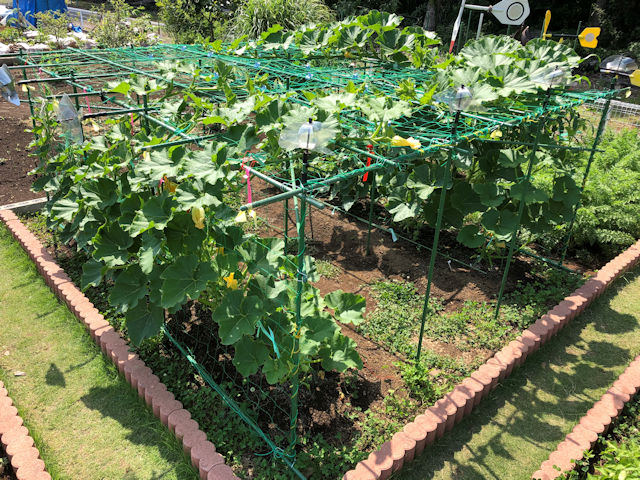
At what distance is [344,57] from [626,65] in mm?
2525

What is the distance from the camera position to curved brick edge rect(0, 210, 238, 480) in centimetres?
260

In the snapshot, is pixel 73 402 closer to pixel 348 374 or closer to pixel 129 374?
pixel 129 374

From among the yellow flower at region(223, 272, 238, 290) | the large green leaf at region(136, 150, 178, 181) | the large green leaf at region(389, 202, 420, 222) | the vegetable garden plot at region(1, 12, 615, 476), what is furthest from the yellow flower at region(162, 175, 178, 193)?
the large green leaf at region(389, 202, 420, 222)

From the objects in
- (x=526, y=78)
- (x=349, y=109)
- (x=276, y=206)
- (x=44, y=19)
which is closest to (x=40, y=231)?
(x=276, y=206)

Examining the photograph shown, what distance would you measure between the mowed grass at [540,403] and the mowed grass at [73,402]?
144 centimetres

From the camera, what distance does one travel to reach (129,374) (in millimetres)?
3188

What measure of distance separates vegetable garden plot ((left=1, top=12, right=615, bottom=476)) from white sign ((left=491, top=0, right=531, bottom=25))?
0.64 metres

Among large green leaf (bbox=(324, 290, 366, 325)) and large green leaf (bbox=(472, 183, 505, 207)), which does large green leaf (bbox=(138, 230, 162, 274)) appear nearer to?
large green leaf (bbox=(324, 290, 366, 325))

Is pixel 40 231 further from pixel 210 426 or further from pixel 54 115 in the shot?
pixel 210 426

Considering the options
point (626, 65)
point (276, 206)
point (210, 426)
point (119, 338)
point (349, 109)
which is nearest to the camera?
point (210, 426)

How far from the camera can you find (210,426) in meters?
2.87

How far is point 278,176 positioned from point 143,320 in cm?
121

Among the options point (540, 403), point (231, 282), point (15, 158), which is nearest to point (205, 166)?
point (231, 282)

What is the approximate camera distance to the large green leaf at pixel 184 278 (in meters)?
2.60
